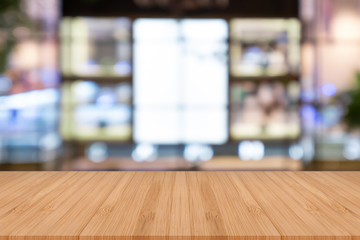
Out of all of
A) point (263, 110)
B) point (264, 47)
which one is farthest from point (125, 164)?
point (264, 47)

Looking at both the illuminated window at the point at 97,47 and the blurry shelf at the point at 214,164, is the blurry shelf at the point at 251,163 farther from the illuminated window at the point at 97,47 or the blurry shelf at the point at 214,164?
the illuminated window at the point at 97,47

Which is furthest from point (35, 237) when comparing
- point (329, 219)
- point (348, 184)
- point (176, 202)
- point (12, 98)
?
point (12, 98)

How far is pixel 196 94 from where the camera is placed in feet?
26.8

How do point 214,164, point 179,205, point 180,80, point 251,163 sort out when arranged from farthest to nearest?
1. point 251,163
2. point 214,164
3. point 180,80
4. point 179,205

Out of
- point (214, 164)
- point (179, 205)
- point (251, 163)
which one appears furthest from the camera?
point (251, 163)

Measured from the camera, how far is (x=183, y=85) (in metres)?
8.16

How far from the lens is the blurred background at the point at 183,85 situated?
8.00m

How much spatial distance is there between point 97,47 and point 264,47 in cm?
263

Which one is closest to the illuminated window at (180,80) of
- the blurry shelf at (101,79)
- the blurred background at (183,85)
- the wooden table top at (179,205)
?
the blurred background at (183,85)

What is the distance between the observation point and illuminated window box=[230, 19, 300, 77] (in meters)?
8.12

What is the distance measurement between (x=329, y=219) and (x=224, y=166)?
24.5 feet

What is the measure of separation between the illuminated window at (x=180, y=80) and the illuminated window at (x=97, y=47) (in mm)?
208

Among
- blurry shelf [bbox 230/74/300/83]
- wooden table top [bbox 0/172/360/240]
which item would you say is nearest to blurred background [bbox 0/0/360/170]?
blurry shelf [bbox 230/74/300/83]

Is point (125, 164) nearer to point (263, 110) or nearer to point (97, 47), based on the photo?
point (97, 47)
